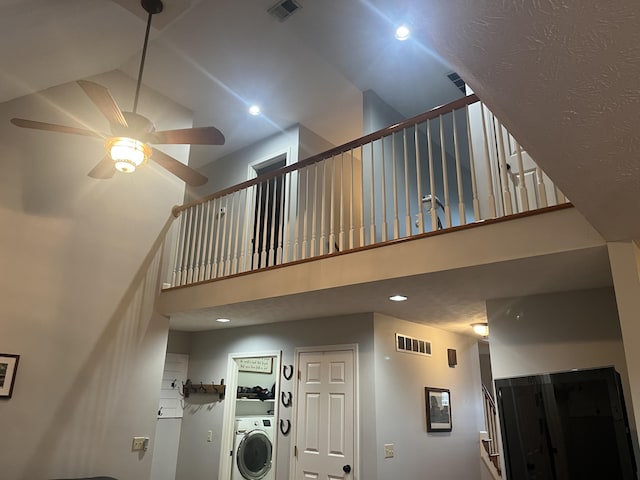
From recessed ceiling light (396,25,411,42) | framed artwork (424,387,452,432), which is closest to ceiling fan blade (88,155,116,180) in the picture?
recessed ceiling light (396,25,411,42)

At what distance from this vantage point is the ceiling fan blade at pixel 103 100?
287cm

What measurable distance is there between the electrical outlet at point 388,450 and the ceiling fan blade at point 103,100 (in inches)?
142

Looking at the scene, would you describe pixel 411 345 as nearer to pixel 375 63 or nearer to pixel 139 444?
pixel 139 444

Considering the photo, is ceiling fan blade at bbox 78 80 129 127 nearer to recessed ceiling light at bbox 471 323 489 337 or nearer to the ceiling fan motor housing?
the ceiling fan motor housing

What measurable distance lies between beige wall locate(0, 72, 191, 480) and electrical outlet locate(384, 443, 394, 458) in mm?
2324

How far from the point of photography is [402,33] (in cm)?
479

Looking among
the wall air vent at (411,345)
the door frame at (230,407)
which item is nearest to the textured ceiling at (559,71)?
the wall air vent at (411,345)

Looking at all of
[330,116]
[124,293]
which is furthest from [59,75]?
[330,116]

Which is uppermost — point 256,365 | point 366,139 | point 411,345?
point 366,139

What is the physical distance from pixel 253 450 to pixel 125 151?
3.86 m

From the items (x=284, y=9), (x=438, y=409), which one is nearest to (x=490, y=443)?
(x=438, y=409)

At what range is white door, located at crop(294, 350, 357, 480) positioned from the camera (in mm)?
4500

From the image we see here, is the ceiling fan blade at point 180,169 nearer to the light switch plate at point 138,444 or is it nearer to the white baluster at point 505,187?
the white baluster at point 505,187

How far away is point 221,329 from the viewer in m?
5.97
